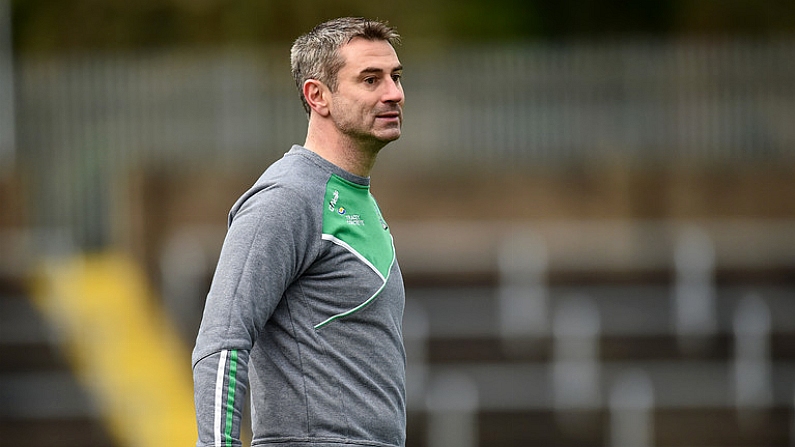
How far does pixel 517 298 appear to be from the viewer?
1113 centimetres

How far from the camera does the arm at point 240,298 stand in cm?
335

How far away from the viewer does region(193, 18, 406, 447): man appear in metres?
3.41

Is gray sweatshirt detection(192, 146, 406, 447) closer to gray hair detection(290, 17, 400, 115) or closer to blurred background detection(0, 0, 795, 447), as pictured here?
gray hair detection(290, 17, 400, 115)

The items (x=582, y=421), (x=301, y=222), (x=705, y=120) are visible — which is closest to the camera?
(x=301, y=222)

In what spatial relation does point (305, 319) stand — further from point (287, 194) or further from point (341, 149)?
point (341, 149)

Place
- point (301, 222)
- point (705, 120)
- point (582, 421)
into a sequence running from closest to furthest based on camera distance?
point (301, 222) < point (582, 421) < point (705, 120)

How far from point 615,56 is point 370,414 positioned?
853 centimetres

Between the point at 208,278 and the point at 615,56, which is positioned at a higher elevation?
the point at 615,56

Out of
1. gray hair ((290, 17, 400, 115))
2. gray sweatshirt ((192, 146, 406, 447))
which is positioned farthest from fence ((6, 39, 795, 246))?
gray sweatshirt ((192, 146, 406, 447))

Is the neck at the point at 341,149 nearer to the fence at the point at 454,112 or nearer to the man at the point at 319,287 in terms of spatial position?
the man at the point at 319,287

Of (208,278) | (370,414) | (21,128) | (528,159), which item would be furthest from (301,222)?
(21,128)

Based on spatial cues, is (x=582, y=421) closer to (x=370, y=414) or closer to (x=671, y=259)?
(x=671, y=259)

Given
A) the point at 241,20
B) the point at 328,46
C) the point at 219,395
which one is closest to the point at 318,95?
the point at 328,46

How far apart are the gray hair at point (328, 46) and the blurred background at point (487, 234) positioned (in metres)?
7.16
